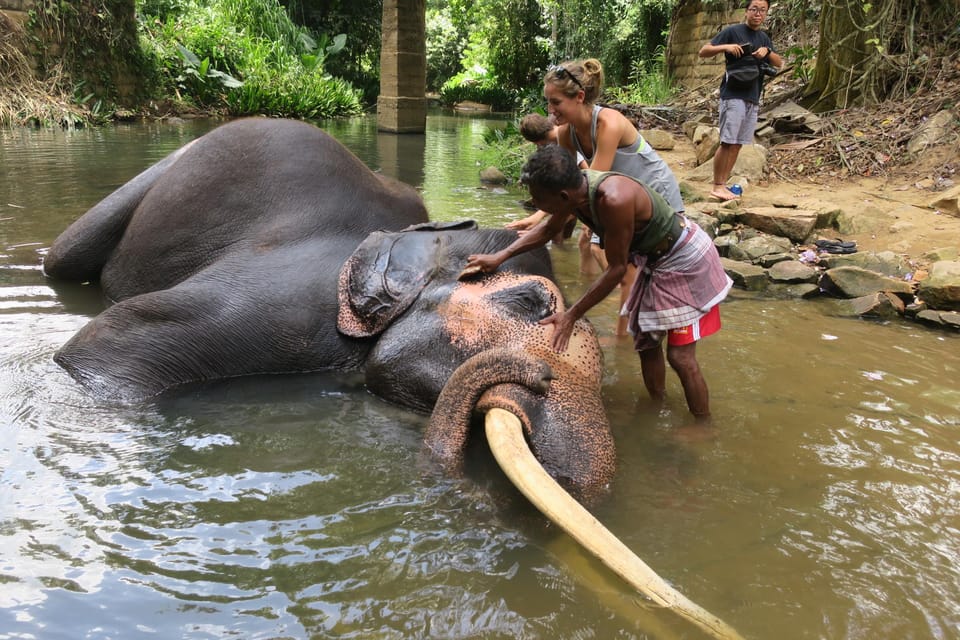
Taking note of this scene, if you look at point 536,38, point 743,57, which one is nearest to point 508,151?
point 743,57

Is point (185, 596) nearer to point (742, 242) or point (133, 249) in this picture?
point (133, 249)

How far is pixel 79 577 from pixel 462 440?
1.26 metres

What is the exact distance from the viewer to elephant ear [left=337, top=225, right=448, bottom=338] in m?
3.40

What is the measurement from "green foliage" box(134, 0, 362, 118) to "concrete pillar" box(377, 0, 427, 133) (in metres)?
3.37

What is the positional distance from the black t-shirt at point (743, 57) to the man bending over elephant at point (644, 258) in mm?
4663

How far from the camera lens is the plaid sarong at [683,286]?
11.5ft

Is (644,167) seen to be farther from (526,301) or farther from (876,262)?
(876,262)

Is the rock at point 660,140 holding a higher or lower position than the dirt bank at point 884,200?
higher

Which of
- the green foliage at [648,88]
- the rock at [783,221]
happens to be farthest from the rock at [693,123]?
the rock at [783,221]

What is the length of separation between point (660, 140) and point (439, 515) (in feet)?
30.0

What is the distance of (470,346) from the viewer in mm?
3072

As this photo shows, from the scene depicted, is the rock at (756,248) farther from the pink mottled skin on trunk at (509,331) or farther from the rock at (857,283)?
the pink mottled skin on trunk at (509,331)

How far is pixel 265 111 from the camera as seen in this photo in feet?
68.4

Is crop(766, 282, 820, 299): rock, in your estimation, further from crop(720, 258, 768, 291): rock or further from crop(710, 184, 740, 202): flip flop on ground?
crop(710, 184, 740, 202): flip flop on ground
